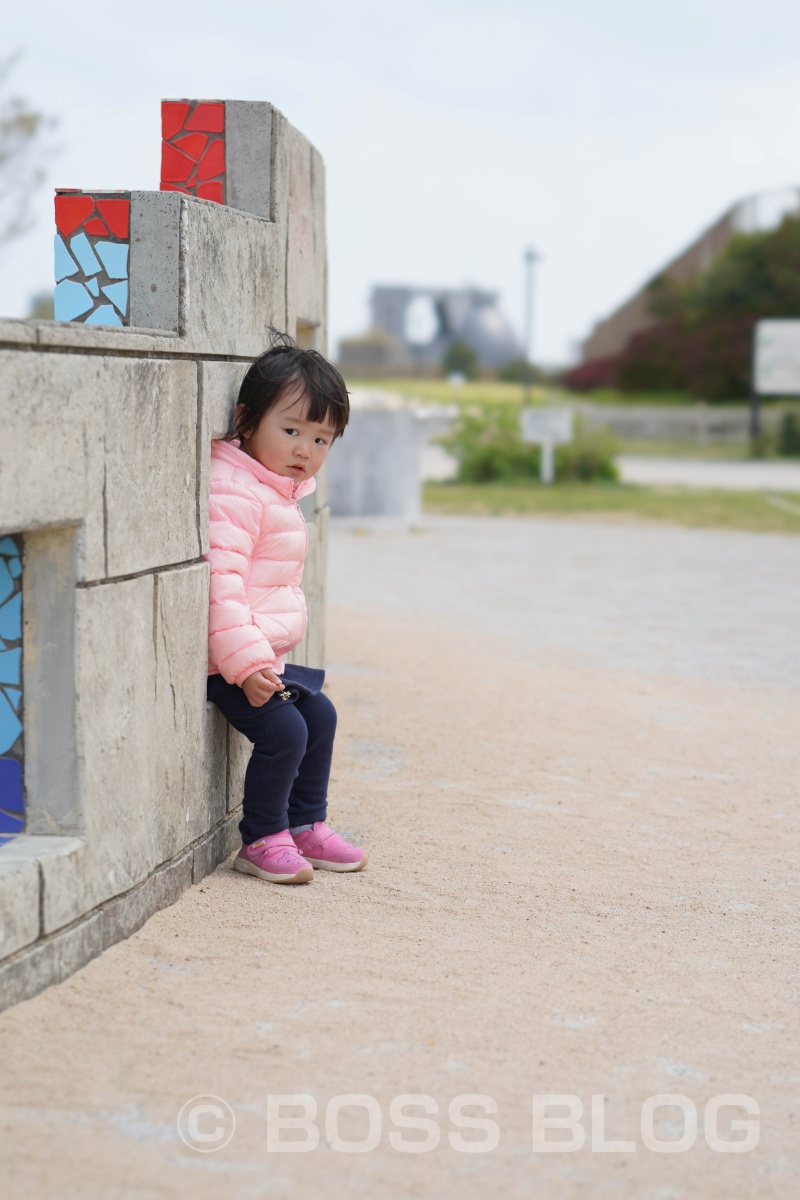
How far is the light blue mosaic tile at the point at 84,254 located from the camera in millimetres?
3250

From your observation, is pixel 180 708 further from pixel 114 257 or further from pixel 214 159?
pixel 214 159

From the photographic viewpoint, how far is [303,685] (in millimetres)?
3592

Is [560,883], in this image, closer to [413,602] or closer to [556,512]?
[413,602]

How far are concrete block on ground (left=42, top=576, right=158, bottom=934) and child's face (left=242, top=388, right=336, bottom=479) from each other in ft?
1.90

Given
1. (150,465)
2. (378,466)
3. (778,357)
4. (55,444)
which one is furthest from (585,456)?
(55,444)

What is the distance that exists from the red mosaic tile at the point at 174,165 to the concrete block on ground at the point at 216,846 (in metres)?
1.77

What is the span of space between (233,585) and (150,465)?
0.50 m

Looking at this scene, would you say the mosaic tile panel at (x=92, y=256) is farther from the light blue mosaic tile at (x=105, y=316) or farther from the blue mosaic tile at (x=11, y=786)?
the blue mosaic tile at (x=11, y=786)

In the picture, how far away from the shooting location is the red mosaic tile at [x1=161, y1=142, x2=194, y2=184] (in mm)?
3992

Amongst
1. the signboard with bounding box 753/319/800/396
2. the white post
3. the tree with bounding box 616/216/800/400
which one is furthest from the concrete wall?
the tree with bounding box 616/216/800/400

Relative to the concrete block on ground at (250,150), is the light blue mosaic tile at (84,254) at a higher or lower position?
lower

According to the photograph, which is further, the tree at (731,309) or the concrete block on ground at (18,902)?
the tree at (731,309)

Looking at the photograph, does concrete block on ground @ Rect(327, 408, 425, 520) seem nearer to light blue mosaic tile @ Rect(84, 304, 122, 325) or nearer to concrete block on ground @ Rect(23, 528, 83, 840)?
light blue mosaic tile @ Rect(84, 304, 122, 325)

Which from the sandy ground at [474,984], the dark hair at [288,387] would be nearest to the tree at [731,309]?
the sandy ground at [474,984]
